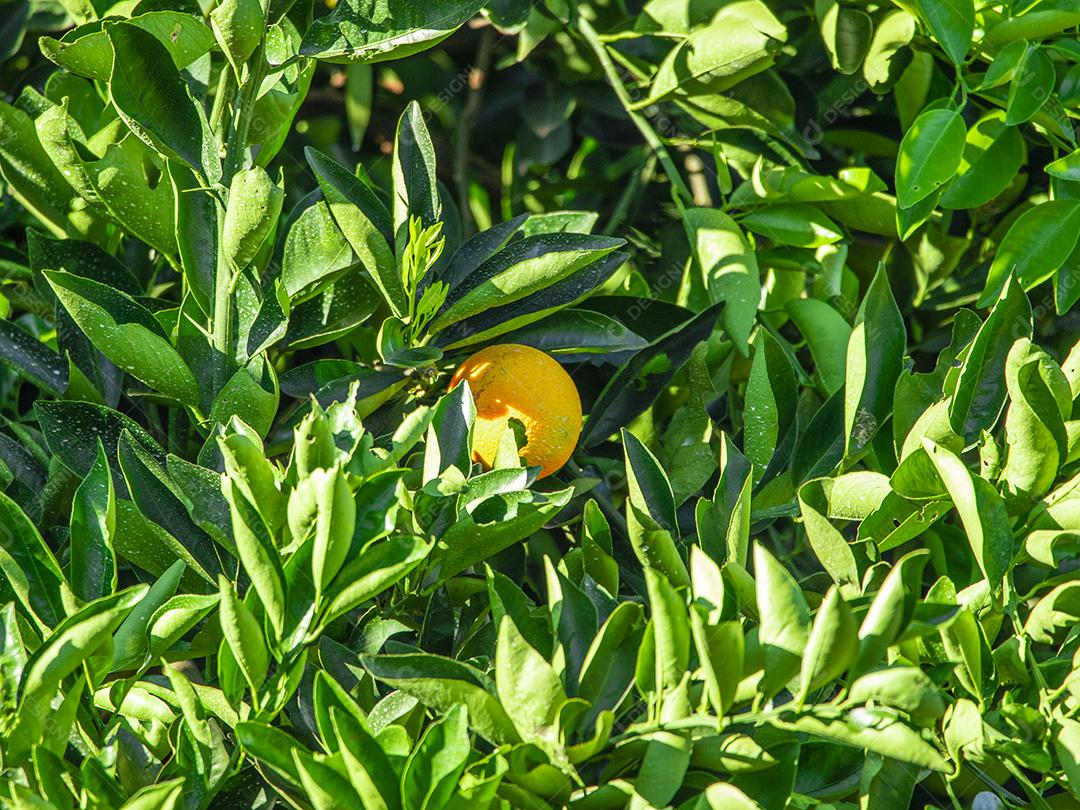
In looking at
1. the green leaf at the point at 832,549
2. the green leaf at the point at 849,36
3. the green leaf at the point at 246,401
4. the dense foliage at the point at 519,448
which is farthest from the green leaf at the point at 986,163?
the green leaf at the point at 246,401

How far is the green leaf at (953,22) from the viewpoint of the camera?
0.88 meters

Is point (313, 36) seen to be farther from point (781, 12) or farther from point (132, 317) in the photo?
point (781, 12)

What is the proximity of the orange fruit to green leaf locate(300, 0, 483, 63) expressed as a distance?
0.73 feet

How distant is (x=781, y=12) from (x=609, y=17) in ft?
0.73

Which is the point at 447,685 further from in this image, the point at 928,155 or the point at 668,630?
the point at 928,155

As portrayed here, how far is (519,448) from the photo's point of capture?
790 millimetres

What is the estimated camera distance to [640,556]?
2.22 ft

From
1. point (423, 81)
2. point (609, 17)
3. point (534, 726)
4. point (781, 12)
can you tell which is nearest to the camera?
point (534, 726)

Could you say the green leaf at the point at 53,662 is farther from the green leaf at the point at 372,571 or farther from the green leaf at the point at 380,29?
the green leaf at the point at 380,29

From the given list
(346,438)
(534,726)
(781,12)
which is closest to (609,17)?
(781,12)

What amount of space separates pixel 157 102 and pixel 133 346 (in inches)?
6.1

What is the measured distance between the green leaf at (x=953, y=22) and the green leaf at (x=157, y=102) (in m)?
0.55

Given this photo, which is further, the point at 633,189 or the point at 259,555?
the point at 633,189

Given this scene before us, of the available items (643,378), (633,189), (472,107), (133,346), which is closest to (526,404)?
(643,378)
